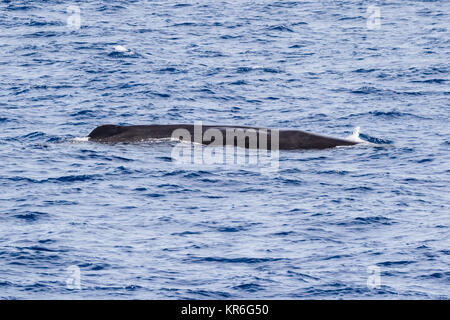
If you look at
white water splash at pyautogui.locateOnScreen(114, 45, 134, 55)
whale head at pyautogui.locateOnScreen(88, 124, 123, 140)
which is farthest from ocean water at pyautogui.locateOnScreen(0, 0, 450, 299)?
whale head at pyautogui.locateOnScreen(88, 124, 123, 140)

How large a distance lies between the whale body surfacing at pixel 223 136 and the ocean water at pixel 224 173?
70 centimetres

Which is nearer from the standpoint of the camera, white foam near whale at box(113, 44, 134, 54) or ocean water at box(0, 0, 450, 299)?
ocean water at box(0, 0, 450, 299)

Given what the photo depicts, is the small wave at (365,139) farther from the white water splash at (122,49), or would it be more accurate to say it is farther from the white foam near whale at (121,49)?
the white foam near whale at (121,49)

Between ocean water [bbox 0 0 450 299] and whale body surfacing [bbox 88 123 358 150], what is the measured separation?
2.31 ft

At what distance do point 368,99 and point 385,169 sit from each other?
16472 mm

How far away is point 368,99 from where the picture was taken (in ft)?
192

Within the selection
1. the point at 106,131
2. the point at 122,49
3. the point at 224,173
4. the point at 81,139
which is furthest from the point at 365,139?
the point at 122,49

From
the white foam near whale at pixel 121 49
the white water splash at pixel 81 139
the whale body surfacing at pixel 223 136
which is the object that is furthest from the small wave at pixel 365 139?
the white foam near whale at pixel 121 49

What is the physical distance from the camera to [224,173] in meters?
42.0

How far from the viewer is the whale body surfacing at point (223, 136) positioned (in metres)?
45.6

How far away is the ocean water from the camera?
31328mm

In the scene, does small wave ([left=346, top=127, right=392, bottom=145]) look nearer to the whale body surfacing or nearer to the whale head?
the whale body surfacing
